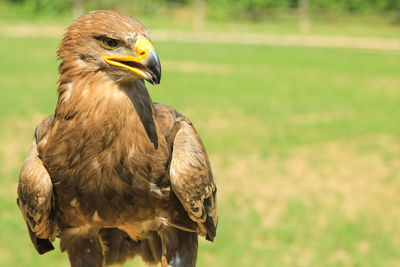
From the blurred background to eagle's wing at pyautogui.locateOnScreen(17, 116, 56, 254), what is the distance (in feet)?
10.6

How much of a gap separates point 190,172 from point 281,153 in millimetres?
7605

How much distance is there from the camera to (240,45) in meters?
30.3

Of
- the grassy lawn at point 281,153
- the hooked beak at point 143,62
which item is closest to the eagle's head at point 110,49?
the hooked beak at point 143,62

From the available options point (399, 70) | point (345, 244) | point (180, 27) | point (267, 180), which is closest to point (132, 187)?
point (345, 244)

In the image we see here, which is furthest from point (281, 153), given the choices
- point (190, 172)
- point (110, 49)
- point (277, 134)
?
point (110, 49)

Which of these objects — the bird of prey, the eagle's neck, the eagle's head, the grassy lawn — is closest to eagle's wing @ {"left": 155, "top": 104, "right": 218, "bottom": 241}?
the bird of prey

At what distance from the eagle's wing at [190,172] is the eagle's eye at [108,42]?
2.03 feet

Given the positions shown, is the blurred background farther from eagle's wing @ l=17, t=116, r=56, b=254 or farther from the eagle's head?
the eagle's head

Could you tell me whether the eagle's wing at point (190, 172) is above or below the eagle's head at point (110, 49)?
below

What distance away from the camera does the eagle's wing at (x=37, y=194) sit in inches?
127

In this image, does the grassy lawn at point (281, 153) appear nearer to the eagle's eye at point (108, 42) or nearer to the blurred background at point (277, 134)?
the blurred background at point (277, 134)

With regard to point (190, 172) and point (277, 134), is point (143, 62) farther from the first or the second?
point (277, 134)

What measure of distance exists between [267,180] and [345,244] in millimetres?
2431

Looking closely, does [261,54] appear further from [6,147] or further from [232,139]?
[6,147]
